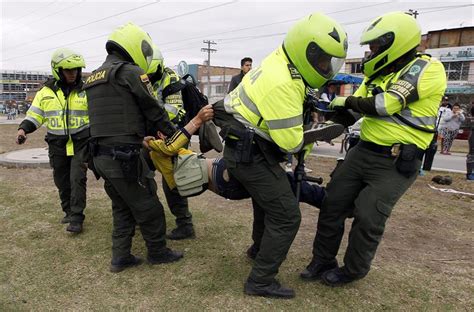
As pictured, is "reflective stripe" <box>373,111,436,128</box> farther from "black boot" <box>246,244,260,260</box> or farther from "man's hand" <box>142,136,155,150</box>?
"man's hand" <box>142,136,155,150</box>

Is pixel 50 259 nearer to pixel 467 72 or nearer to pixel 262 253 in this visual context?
pixel 262 253

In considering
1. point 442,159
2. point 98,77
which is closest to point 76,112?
point 98,77

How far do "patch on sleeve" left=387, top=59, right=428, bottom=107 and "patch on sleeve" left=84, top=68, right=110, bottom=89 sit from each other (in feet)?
6.72

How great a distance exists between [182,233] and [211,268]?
2.52 feet

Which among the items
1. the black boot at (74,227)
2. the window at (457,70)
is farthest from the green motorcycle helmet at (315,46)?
the window at (457,70)

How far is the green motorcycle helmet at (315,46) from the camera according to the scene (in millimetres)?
2430

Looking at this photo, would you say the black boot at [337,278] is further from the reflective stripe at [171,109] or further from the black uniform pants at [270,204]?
the reflective stripe at [171,109]

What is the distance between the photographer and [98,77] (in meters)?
2.85

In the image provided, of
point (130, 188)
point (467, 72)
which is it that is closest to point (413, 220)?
point (130, 188)

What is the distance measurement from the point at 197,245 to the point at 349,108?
1.98m

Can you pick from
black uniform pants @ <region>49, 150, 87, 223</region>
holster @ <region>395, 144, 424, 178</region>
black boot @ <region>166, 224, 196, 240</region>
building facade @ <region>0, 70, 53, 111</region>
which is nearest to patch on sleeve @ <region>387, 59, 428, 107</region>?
holster @ <region>395, 144, 424, 178</region>

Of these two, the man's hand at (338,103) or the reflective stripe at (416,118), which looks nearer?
the reflective stripe at (416,118)

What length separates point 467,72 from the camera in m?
29.0

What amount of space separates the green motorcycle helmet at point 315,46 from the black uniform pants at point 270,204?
68cm
